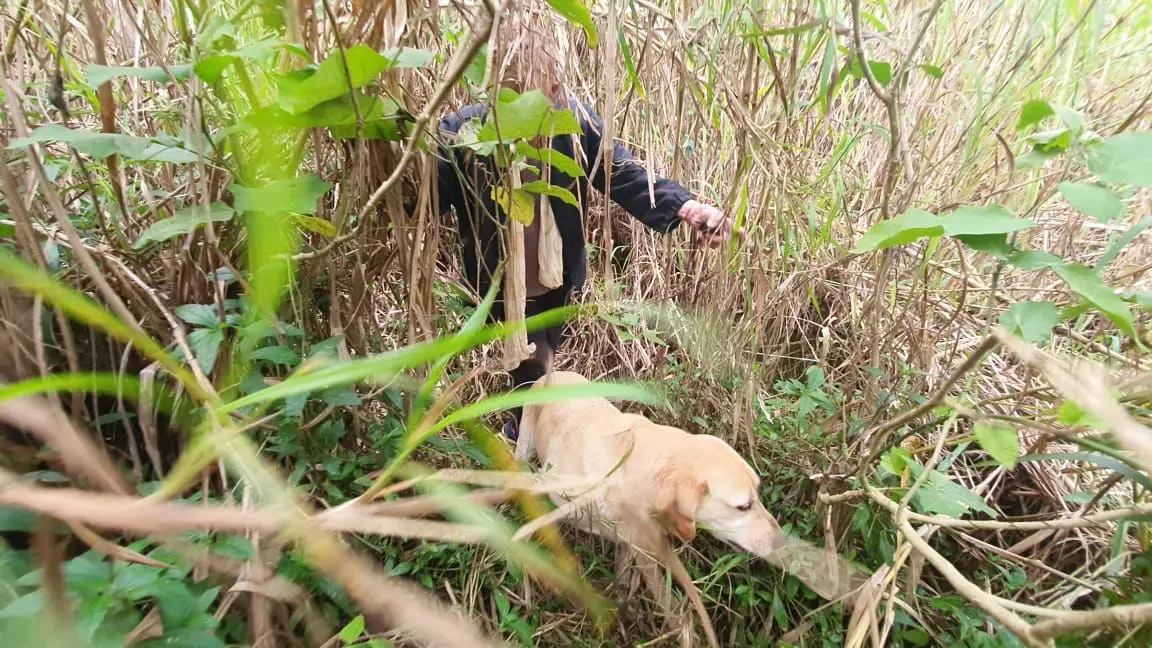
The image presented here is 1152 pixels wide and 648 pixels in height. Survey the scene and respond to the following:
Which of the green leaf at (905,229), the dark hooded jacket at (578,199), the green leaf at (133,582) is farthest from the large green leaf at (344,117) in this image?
the green leaf at (905,229)

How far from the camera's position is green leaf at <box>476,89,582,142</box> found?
0.66 metres

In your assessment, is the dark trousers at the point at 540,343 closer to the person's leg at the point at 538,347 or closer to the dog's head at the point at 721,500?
the person's leg at the point at 538,347

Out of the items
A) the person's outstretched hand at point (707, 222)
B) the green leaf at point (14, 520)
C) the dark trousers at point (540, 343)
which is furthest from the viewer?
the dark trousers at point (540, 343)

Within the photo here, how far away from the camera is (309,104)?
0.58 m

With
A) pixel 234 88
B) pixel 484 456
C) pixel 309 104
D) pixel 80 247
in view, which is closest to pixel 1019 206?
pixel 484 456

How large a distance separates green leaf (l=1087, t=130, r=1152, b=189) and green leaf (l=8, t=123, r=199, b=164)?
3.36 feet

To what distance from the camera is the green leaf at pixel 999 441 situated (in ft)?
2.20

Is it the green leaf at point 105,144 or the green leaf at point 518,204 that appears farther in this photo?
the green leaf at point 518,204

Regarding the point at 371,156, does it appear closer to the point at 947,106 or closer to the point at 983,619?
the point at 947,106

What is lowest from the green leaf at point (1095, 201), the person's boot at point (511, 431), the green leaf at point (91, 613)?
the person's boot at point (511, 431)

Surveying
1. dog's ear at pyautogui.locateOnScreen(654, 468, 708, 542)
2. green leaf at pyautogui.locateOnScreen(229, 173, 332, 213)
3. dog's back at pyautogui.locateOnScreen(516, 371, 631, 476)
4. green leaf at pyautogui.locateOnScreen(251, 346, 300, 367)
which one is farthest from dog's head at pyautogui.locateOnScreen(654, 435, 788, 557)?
green leaf at pyautogui.locateOnScreen(229, 173, 332, 213)

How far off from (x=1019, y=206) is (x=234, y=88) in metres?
1.50

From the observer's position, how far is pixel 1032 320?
0.62 metres

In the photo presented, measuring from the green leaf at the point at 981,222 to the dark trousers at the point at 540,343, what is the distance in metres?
1.24
